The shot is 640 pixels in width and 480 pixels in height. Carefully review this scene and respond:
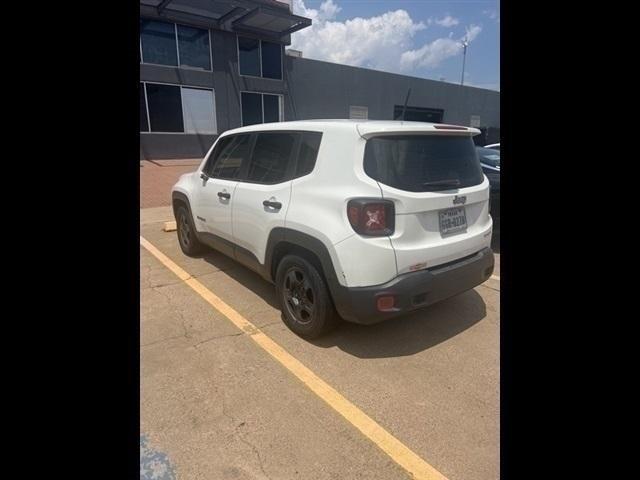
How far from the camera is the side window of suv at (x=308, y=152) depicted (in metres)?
3.05

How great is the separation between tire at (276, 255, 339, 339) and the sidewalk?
684 centimetres

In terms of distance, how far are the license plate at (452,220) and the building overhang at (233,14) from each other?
606 inches

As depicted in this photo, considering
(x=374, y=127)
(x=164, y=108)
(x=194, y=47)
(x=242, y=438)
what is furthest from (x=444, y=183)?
(x=194, y=47)

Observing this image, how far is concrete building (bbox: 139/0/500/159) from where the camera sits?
1521 cm

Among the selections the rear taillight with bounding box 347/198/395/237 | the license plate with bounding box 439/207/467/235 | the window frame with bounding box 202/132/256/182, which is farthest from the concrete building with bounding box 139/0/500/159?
the license plate with bounding box 439/207/467/235

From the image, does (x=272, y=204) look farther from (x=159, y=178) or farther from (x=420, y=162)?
(x=159, y=178)

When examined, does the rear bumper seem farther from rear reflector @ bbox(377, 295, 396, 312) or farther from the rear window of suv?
the rear window of suv

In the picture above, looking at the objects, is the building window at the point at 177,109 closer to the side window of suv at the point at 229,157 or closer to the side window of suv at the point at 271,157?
the side window of suv at the point at 229,157

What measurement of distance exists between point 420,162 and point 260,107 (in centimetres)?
1711

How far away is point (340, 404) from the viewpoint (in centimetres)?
248
